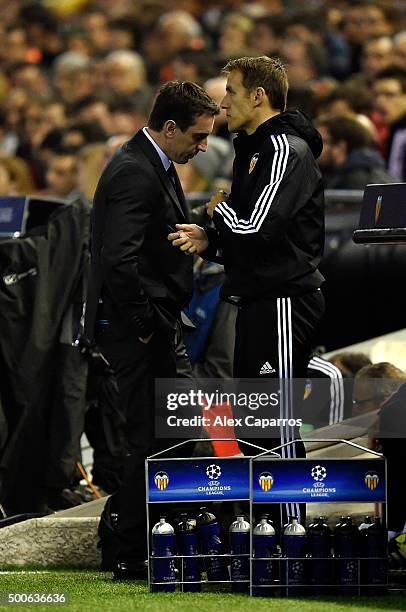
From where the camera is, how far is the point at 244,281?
6660 mm

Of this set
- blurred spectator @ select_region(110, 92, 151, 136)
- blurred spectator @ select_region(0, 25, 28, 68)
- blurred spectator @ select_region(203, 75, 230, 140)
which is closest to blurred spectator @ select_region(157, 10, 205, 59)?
blurred spectator @ select_region(110, 92, 151, 136)

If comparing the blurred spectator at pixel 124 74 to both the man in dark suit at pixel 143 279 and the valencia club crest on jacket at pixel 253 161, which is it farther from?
the valencia club crest on jacket at pixel 253 161

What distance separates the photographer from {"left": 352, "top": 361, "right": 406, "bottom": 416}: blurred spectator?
26.9ft

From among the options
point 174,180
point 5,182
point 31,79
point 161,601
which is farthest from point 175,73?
point 161,601

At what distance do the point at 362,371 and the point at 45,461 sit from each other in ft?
5.75

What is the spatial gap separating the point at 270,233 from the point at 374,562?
1377 millimetres

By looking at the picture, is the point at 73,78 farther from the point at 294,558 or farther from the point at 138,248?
the point at 294,558

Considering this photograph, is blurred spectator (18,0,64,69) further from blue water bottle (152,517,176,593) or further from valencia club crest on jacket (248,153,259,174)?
blue water bottle (152,517,176,593)

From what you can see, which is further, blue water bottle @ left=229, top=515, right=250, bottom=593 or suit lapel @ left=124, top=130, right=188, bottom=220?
suit lapel @ left=124, top=130, right=188, bottom=220

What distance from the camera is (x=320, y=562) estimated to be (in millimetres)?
6293

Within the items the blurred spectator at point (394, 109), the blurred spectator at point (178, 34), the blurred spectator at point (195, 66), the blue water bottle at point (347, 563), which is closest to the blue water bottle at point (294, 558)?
the blue water bottle at point (347, 563)

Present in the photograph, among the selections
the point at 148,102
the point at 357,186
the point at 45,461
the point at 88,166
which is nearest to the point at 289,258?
the point at 45,461

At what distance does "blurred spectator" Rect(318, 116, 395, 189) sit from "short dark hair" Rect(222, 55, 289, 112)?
4.27 m

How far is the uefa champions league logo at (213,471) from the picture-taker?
6566mm
